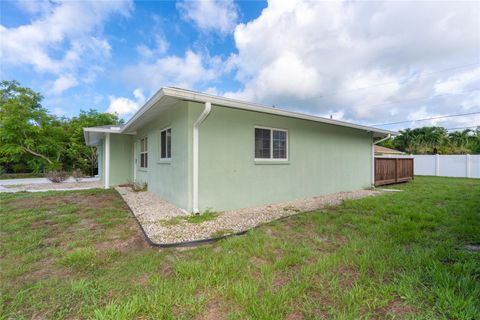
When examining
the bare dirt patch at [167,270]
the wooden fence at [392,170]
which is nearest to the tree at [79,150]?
the bare dirt patch at [167,270]

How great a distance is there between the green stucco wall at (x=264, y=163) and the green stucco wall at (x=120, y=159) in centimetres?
783

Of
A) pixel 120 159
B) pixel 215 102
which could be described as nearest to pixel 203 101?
pixel 215 102

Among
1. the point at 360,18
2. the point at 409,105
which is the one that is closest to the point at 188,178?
the point at 360,18

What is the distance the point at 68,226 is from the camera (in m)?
4.21

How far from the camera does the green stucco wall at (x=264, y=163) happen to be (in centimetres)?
501

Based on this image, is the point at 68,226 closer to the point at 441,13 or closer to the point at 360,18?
the point at 360,18

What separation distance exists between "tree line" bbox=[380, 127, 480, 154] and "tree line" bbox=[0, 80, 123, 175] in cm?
3311

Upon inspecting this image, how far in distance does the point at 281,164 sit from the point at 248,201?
155 centimetres

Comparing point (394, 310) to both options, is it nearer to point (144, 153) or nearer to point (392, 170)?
point (144, 153)

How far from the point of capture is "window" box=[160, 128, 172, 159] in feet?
19.9

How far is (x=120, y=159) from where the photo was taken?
35.5 ft

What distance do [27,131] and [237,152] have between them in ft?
61.5

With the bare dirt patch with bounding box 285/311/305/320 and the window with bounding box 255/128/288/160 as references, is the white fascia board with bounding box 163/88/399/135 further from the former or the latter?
the bare dirt patch with bounding box 285/311/305/320

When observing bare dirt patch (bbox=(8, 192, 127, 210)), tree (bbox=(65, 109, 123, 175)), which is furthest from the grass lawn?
tree (bbox=(65, 109, 123, 175))
